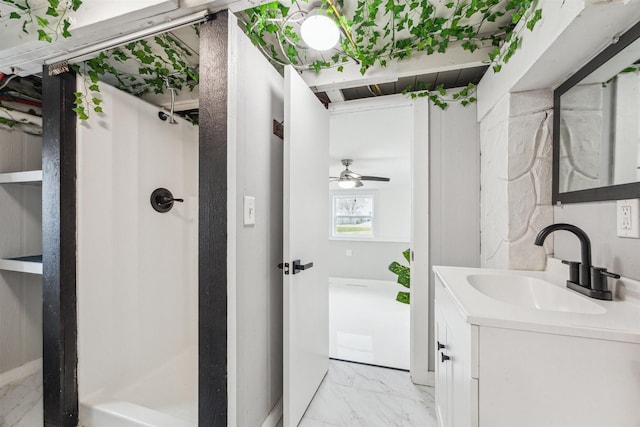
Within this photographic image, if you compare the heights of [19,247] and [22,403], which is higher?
[19,247]

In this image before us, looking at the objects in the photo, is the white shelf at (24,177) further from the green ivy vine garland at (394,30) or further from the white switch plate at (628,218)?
the white switch plate at (628,218)

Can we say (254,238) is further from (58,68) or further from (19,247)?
(19,247)

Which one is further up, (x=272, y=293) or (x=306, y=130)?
(x=306, y=130)

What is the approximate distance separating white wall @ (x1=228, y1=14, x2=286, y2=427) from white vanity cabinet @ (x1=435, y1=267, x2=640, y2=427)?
2.86ft

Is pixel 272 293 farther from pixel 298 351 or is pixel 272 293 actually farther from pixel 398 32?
→ pixel 398 32

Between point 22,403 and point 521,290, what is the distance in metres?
2.87

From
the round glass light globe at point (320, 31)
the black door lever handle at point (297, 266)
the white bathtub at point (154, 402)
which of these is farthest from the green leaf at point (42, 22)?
the white bathtub at point (154, 402)

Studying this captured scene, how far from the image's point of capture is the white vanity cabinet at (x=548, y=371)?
2.06ft

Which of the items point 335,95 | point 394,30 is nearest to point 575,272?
point 394,30

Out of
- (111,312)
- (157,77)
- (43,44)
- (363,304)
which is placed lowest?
(363,304)

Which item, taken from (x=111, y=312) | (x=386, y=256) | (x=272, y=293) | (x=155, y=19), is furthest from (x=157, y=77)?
(x=386, y=256)

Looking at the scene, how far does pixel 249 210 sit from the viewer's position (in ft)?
3.91

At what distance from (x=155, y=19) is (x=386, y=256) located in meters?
4.57

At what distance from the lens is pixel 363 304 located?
12.3 ft
